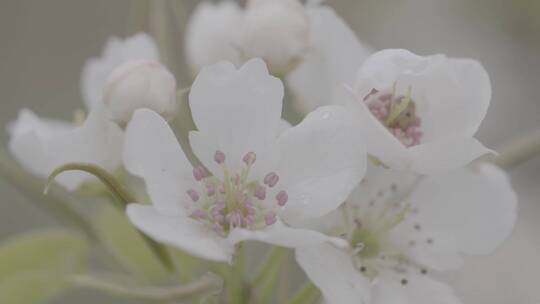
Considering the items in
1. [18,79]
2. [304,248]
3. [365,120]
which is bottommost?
[18,79]

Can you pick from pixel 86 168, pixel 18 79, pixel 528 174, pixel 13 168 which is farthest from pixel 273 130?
pixel 18 79

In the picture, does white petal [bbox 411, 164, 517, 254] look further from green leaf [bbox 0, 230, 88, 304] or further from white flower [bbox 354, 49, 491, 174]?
green leaf [bbox 0, 230, 88, 304]

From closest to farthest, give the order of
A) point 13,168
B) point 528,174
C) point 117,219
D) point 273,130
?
point 273,130 → point 13,168 → point 117,219 → point 528,174

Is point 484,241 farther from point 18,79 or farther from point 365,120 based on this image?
point 18,79

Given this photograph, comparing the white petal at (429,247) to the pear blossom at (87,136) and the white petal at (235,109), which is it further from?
the pear blossom at (87,136)

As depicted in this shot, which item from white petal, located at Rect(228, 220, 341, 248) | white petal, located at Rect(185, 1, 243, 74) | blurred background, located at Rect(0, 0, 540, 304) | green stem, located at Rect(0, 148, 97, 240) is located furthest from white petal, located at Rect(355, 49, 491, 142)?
blurred background, located at Rect(0, 0, 540, 304)

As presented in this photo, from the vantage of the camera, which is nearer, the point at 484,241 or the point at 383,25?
the point at 484,241

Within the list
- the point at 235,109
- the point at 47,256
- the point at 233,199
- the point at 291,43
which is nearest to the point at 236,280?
the point at 233,199
